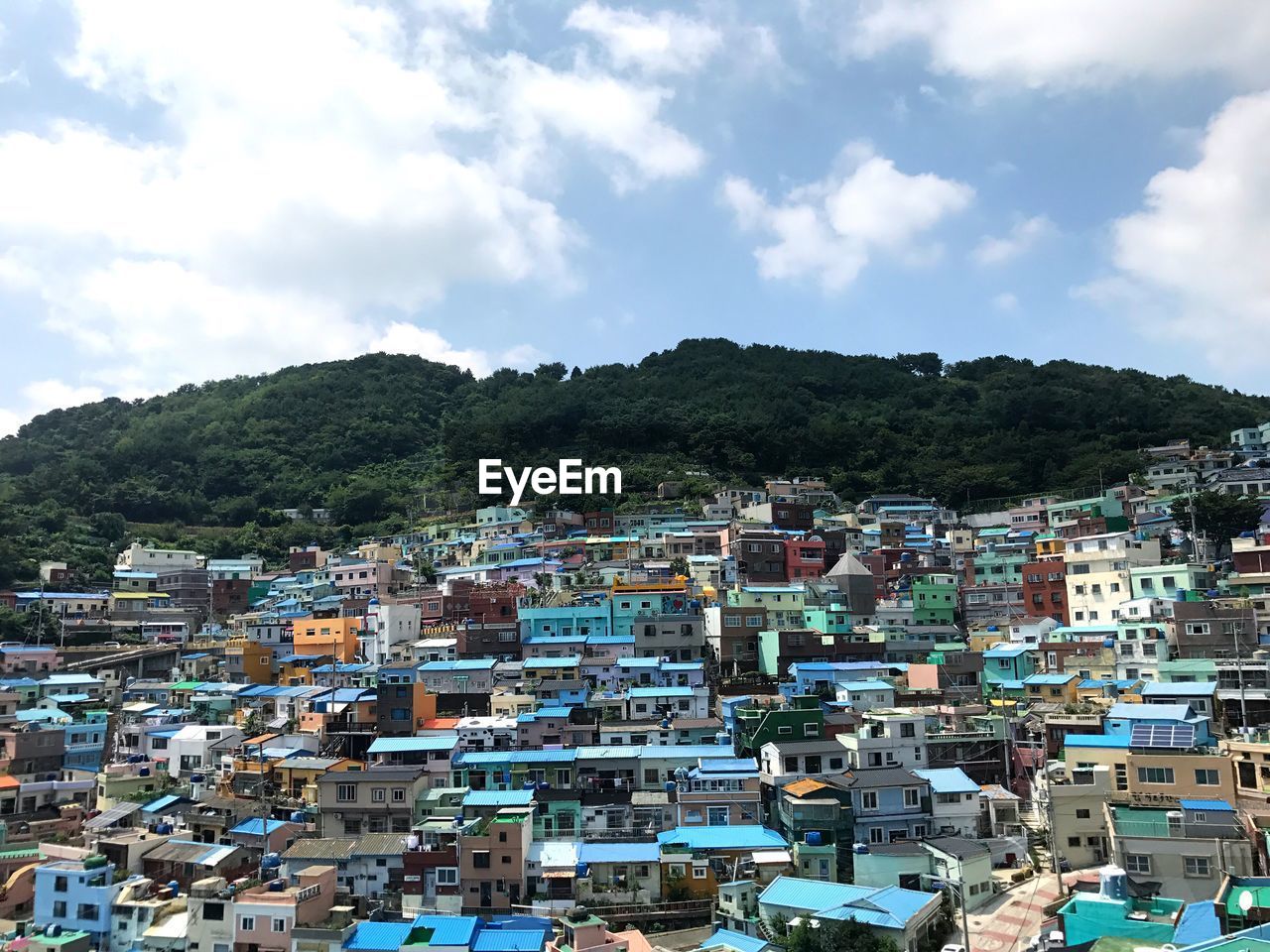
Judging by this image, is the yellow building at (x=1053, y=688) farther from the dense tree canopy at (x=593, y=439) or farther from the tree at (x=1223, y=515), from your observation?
the dense tree canopy at (x=593, y=439)

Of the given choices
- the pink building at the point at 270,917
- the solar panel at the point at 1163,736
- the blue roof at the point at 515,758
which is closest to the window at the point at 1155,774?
the solar panel at the point at 1163,736

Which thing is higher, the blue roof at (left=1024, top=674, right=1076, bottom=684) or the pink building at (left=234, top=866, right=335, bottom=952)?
the blue roof at (left=1024, top=674, right=1076, bottom=684)

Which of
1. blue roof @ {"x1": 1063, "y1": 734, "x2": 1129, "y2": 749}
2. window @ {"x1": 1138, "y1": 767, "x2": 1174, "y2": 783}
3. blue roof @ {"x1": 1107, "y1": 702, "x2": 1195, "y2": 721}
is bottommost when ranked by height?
window @ {"x1": 1138, "y1": 767, "x2": 1174, "y2": 783}

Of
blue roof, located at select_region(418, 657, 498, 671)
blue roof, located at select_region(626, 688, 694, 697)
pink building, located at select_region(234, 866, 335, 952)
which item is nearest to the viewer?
pink building, located at select_region(234, 866, 335, 952)

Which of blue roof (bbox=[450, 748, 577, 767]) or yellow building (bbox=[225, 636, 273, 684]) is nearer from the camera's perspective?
blue roof (bbox=[450, 748, 577, 767])

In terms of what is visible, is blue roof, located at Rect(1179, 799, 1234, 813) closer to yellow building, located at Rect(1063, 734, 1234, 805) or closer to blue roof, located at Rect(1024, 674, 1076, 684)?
yellow building, located at Rect(1063, 734, 1234, 805)

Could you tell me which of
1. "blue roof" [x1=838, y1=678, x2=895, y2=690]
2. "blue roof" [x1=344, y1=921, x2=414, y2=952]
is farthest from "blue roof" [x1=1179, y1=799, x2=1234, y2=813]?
"blue roof" [x1=344, y1=921, x2=414, y2=952]
